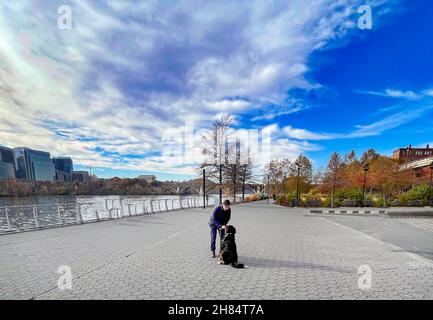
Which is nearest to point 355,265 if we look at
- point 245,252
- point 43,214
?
point 245,252

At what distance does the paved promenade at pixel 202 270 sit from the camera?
159 inches

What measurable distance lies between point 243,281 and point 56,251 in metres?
5.65

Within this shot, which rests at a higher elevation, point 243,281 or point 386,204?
point 243,281

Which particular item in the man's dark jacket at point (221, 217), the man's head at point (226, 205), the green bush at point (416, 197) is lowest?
the green bush at point (416, 197)

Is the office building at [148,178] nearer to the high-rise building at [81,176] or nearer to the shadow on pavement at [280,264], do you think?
the high-rise building at [81,176]

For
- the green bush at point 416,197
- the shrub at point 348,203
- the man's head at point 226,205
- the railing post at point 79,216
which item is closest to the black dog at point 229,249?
the man's head at point 226,205

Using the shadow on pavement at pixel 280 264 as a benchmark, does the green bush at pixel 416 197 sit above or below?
below

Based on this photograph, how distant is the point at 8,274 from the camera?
486cm

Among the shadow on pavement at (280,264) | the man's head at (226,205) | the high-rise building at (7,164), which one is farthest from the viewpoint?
the high-rise building at (7,164)

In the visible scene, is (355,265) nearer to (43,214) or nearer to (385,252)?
(385,252)

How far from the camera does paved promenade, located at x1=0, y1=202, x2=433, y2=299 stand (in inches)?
159

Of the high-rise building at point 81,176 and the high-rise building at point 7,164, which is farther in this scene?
the high-rise building at point 81,176

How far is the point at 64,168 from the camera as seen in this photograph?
44406mm

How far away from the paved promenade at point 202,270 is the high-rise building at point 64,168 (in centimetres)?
3890
